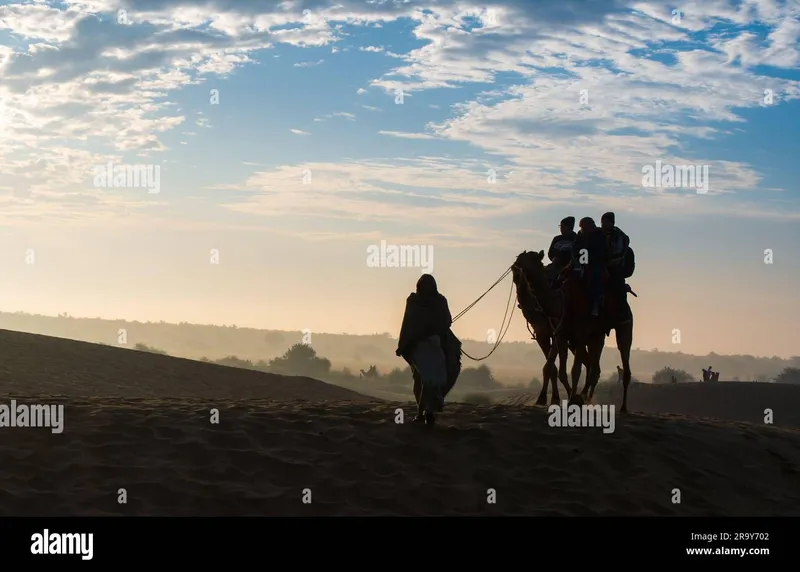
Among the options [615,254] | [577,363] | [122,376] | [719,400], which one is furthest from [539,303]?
[719,400]

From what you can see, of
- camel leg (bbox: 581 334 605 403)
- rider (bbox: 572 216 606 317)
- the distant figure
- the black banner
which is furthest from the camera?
camel leg (bbox: 581 334 605 403)

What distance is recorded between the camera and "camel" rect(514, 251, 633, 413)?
622 inches

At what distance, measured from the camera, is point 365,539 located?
10406 millimetres

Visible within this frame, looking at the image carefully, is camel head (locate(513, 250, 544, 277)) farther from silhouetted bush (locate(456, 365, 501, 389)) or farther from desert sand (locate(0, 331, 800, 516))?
silhouetted bush (locate(456, 365, 501, 389))

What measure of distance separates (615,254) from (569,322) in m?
1.49

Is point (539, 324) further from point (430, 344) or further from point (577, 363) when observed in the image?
point (430, 344)

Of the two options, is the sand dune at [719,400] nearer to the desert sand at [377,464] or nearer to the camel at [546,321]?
the camel at [546,321]

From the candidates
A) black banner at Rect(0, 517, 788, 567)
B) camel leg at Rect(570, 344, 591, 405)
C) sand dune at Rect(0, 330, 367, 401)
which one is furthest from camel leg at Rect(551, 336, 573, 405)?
sand dune at Rect(0, 330, 367, 401)

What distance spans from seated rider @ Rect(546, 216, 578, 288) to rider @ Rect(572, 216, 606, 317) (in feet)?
Result: 2.83

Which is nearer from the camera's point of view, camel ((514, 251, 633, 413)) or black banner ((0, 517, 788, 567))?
black banner ((0, 517, 788, 567))

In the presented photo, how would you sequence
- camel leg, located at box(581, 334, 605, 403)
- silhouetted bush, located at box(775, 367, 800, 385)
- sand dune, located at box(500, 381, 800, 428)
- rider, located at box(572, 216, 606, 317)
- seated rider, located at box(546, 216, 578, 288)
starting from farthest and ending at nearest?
silhouetted bush, located at box(775, 367, 800, 385), sand dune, located at box(500, 381, 800, 428), seated rider, located at box(546, 216, 578, 288), camel leg, located at box(581, 334, 605, 403), rider, located at box(572, 216, 606, 317)

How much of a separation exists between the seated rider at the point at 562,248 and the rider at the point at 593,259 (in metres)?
0.86

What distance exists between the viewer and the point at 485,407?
17.1 m

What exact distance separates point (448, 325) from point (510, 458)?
2.22 metres
